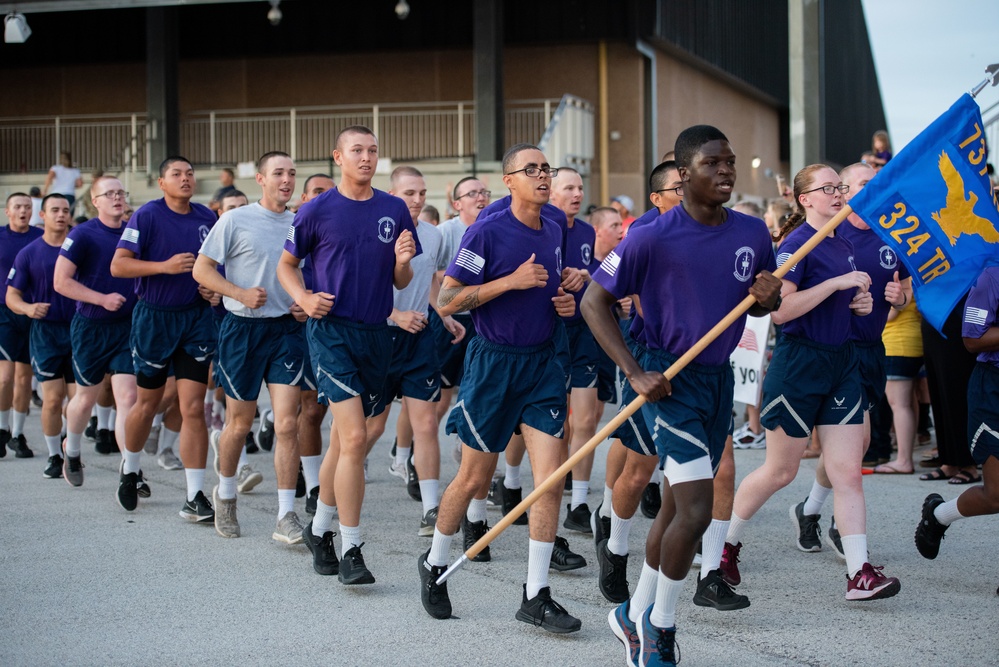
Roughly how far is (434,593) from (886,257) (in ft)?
9.80

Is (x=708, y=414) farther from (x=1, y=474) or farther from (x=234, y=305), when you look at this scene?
(x=1, y=474)

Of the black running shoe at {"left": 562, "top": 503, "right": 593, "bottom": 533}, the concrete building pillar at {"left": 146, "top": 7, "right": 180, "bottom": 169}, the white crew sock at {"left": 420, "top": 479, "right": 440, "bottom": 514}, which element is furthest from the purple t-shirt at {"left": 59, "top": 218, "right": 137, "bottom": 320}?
the concrete building pillar at {"left": 146, "top": 7, "right": 180, "bottom": 169}

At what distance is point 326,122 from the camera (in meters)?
26.2

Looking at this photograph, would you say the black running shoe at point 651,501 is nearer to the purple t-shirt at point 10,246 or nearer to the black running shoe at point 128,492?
the black running shoe at point 128,492

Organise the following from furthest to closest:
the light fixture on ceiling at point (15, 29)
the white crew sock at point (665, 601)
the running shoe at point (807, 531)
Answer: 1. the light fixture on ceiling at point (15, 29)
2. the running shoe at point (807, 531)
3. the white crew sock at point (665, 601)

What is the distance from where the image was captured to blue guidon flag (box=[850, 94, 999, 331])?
5324 mm

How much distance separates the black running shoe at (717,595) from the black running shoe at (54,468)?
599 centimetres

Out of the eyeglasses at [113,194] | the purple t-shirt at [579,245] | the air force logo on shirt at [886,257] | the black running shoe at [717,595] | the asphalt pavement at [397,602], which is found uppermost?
the eyeglasses at [113,194]

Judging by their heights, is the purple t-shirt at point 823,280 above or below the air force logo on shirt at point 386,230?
below

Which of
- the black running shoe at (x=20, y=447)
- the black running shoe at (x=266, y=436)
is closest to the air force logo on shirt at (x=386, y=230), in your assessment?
the black running shoe at (x=266, y=436)

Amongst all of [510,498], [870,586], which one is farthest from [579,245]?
[870,586]

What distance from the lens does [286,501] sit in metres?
7.08

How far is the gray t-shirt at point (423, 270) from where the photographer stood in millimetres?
7770

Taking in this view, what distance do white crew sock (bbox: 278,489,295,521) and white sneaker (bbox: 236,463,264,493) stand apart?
63.5 inches
